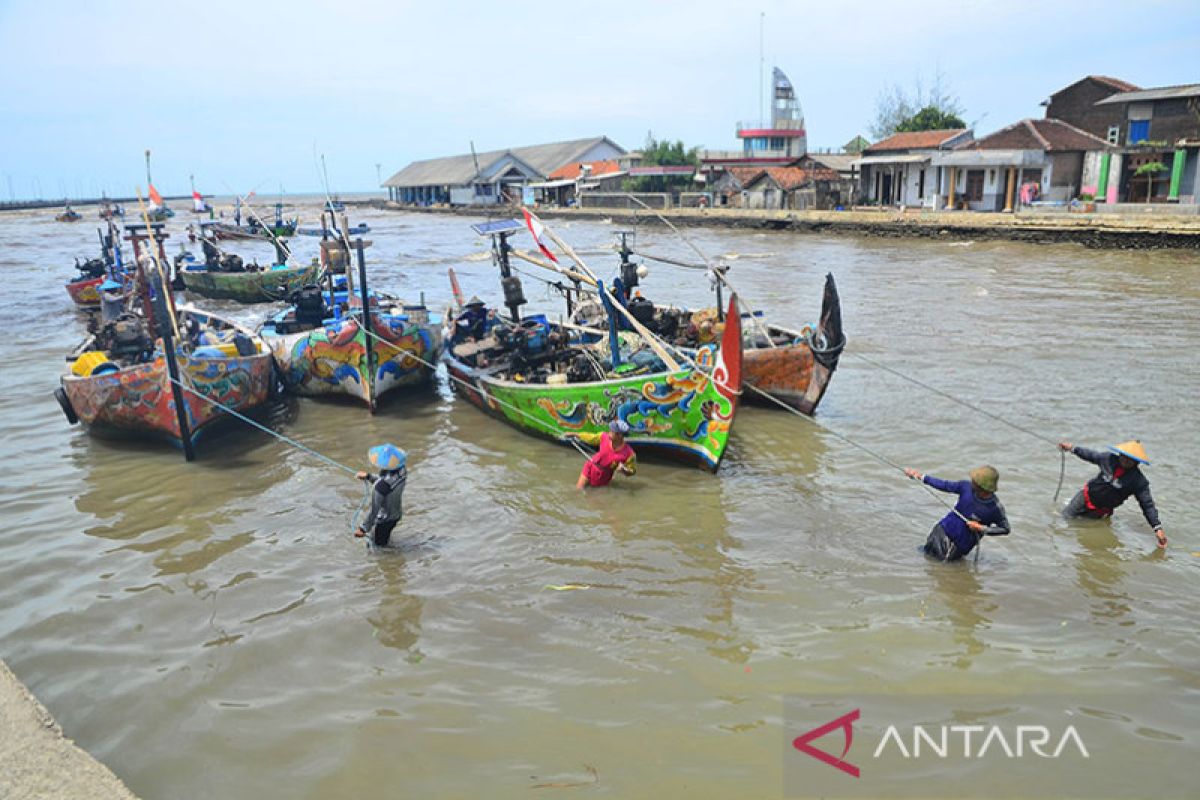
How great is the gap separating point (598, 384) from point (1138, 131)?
36.3 m

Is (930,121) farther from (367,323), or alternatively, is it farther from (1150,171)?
(367,323)

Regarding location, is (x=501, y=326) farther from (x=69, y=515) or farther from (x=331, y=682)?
(x=331, y=682)

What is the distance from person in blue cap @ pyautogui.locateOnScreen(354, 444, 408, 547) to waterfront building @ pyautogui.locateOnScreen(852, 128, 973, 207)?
134 feet

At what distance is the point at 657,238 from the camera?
50812 millimetres

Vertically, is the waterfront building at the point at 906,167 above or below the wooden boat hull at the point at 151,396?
above

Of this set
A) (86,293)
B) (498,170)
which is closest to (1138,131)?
(86,293)

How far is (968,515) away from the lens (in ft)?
24.2

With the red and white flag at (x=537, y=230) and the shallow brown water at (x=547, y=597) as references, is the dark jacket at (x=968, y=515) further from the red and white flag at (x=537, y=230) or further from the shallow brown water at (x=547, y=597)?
the red and white flag at (x=537, y=230)

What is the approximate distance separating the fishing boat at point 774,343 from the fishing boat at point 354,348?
3913 mm

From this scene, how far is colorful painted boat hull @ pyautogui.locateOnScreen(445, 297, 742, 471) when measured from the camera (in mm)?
9750

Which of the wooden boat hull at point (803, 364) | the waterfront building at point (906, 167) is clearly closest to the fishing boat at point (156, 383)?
the wooden boat hull at point (803, 364)

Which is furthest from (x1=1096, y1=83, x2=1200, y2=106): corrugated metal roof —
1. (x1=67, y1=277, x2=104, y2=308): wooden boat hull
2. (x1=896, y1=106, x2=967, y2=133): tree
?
(x1=67, y1=277, x2=104, y2=308): wooden boat hull

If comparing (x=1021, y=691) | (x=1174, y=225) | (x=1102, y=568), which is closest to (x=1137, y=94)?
(x=1174, y=225)

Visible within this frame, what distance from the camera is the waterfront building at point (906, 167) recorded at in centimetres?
4325
